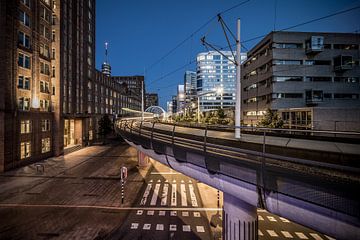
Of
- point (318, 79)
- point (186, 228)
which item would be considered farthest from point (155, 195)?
point (318, 79)

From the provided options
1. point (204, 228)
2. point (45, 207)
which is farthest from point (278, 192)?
point (45, 207)

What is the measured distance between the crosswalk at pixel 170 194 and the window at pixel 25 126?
21.2 metres

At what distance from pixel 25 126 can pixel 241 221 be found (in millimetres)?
32372

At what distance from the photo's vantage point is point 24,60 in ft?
90.2

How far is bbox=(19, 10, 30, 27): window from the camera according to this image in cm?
2703

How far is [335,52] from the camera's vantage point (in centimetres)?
4156

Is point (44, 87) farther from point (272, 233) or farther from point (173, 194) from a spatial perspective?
point (272, 233)

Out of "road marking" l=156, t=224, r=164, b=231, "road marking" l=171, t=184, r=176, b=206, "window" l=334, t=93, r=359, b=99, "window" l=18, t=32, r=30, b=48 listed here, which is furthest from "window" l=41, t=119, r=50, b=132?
"window" l=334, t=93, r=359, b=99

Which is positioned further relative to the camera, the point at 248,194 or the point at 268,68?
the point at 268,68

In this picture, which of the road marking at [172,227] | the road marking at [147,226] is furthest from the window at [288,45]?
the road marking at [147,226]

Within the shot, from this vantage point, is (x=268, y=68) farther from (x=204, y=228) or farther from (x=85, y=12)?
(x=85, y=12)

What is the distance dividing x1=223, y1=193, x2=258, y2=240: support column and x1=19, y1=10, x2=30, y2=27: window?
3687cm

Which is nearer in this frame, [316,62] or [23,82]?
[23,82]

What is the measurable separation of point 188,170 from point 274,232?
7984mm
